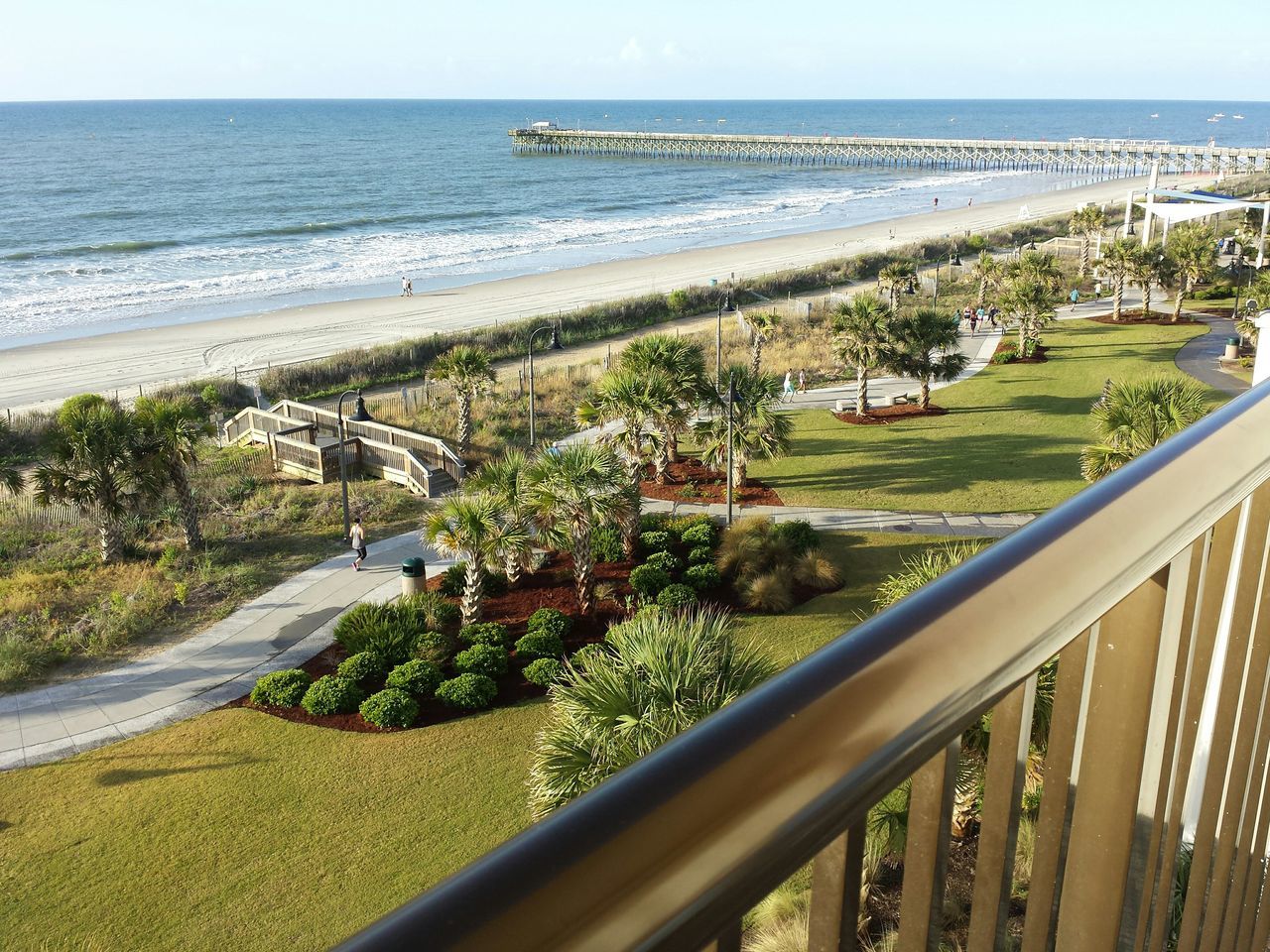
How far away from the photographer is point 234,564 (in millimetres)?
21703

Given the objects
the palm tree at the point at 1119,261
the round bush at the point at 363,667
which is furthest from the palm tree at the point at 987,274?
the round bush at the point at 363,667

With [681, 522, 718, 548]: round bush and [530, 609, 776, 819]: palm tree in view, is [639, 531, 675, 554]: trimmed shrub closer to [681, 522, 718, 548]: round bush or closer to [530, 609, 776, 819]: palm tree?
[681, 522, 718, 548]: round bush

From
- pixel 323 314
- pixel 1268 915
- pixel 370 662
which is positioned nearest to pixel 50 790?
pixel 370 662

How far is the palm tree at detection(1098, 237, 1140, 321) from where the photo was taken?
4403cm

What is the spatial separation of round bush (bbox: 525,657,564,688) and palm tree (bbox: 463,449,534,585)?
2673 millimetres

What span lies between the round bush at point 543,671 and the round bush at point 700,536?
214 inches

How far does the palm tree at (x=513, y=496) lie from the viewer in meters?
18.9

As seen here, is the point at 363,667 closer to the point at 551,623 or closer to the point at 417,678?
the point at 417,678

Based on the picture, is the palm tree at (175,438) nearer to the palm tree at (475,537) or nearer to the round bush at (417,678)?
the palm tree at (475,537)

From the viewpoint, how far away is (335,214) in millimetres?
82250

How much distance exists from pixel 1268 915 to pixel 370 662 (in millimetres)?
15360

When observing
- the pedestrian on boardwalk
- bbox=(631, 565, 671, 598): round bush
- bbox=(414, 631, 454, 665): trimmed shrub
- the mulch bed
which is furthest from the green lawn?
the mulch bed

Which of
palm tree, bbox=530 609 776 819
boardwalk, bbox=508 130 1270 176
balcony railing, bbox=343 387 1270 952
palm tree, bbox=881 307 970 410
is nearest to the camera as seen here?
Result: balcony railing, bbox=343 387 1270 952

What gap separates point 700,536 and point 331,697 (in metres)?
8.17
